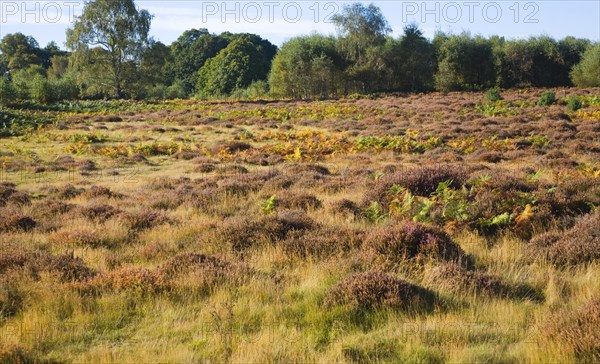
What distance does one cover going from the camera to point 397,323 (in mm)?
4234

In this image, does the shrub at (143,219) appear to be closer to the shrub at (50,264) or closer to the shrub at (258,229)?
the shrub at (258,229)

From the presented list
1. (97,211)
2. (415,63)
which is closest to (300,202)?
(97,211)

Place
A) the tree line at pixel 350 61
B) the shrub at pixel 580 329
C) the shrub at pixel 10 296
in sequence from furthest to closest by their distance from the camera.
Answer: the tree line at pixel 350 61, the shrub at pixel 10 296, the shrub at pixel 580 329

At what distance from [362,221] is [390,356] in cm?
459

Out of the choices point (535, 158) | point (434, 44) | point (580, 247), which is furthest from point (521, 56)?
point (580, 247)

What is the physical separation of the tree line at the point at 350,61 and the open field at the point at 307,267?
41.4 m

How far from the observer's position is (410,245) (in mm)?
6133

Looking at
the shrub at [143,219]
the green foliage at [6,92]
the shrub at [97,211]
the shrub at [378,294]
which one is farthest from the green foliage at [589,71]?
the green foliage at [6,92]

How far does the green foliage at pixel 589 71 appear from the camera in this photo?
157ft

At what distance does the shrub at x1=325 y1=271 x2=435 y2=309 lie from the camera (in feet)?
14.9

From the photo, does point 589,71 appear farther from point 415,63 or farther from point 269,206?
point 269,206

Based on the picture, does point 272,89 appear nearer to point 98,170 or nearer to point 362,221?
point 98,170

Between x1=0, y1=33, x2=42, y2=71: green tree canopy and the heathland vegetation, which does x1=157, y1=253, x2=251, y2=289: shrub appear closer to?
the heathland vegetation

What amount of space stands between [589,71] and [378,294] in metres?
54.7
